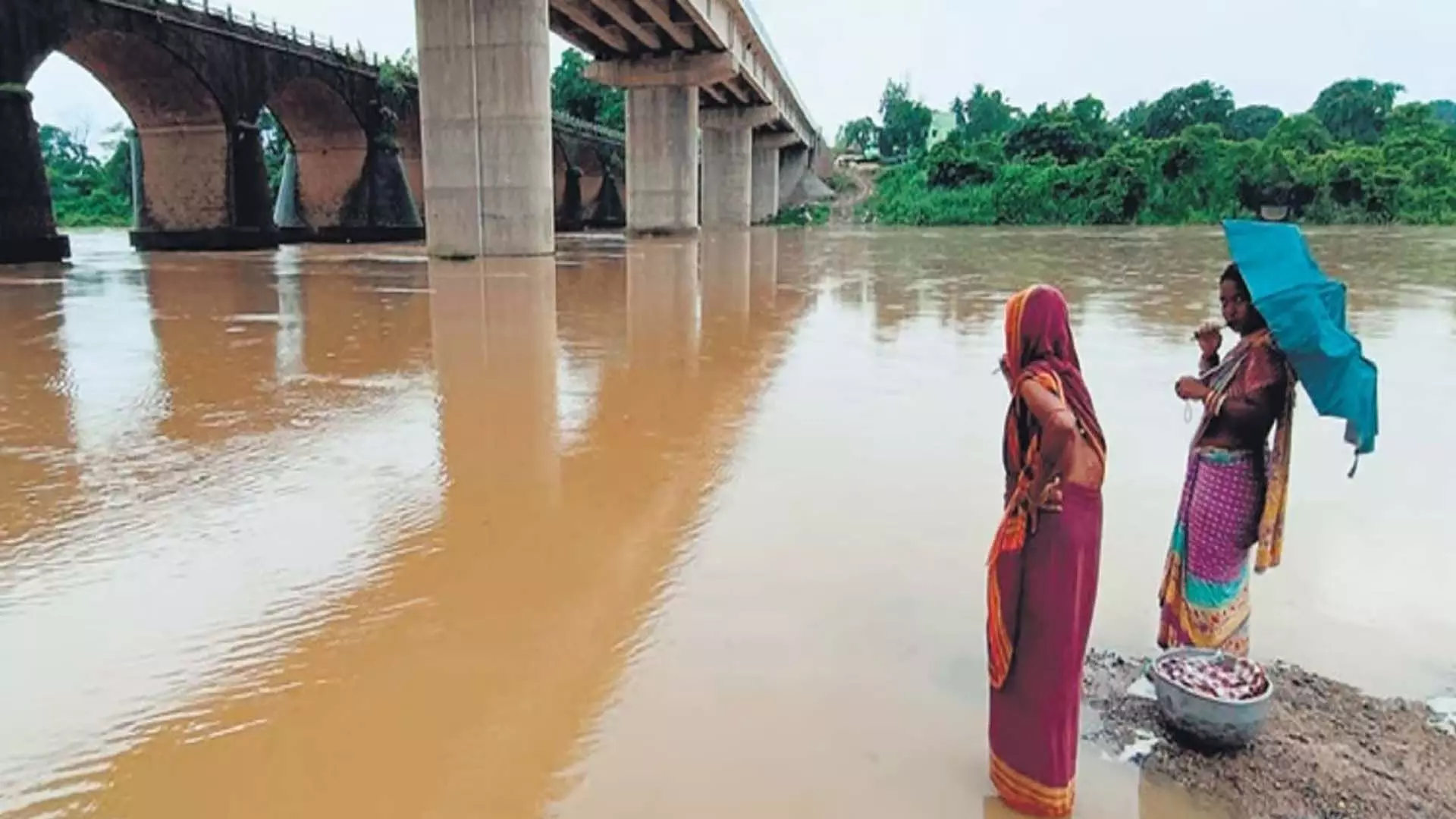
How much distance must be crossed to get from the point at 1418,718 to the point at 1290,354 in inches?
42.8

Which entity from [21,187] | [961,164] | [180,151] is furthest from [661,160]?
[961,164]

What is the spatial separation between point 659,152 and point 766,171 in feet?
86.5

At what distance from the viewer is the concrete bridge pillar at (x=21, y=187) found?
1994cm

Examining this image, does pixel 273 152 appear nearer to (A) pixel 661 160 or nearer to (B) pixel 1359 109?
(A) pixel 661 160

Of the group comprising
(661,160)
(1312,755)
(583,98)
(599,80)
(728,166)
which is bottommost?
(1312,755)

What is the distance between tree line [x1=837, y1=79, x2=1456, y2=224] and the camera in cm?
4919

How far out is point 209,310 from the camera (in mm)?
12445

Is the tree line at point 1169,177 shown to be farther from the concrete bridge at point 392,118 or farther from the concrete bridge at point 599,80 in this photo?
the concrete bridge at point 392,118

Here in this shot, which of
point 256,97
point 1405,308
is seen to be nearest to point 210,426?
point 1405,308

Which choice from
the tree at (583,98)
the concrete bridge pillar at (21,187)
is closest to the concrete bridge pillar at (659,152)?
the concrete bridge pillar at (21,187)

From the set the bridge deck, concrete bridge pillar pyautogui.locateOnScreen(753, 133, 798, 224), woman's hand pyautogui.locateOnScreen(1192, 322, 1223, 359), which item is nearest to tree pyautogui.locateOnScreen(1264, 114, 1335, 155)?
concrete bridge pillar pyautogui.locateOnScreen(753, 133, 798, 224)

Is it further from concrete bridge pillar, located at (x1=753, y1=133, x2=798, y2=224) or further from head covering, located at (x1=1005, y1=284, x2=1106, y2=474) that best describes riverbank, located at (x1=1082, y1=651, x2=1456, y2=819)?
concrete bridge pillar, located at (x1=753, y1=133, x2=798, y2=224)

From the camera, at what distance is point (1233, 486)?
305cm

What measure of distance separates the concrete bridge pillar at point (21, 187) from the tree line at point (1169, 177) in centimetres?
4280
